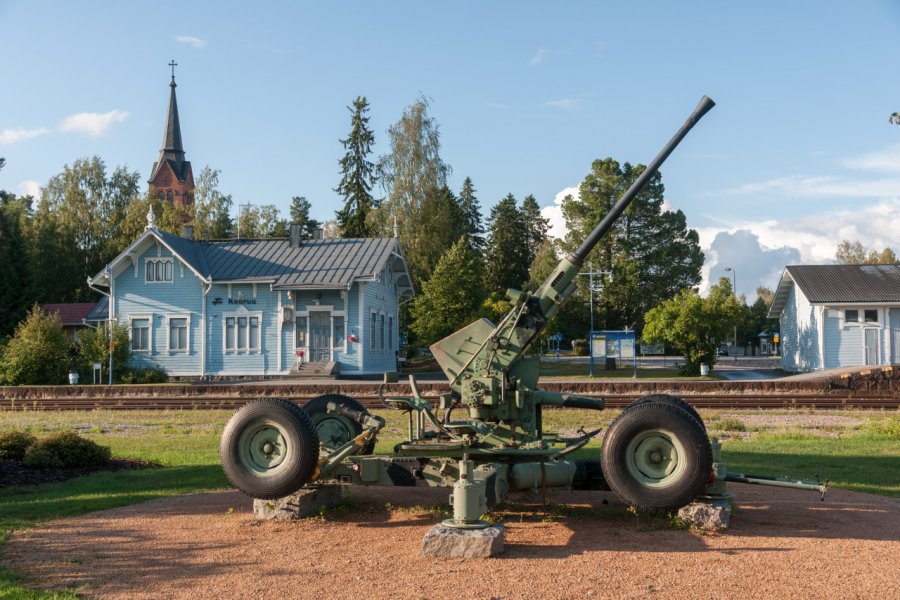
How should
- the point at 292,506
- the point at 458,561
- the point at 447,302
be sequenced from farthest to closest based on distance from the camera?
the point at 447,302, the point at 292,506, the point at 458,561

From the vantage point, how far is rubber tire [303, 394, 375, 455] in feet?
34.2

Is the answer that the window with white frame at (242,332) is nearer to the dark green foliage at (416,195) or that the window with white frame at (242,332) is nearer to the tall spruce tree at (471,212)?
the dark green foliage at (416,195)

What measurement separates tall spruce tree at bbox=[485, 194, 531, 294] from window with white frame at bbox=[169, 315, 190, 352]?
139 ft

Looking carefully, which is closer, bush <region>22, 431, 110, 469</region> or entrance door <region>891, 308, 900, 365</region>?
bush <region>22, 431, 110, 469</region>

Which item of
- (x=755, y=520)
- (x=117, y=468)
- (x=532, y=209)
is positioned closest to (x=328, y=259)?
(x=117, y=468)

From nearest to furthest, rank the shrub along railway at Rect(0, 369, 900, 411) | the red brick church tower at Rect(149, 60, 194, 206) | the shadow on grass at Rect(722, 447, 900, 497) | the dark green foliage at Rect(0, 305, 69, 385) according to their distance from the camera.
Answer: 1. the shadow on grass at Rect(722, 447, 900, 497)
2. the shrub along railway at Rect(0, 369, 900, 411)
3. the dark green foliage at Rect(0, 305, 69, 385)
4. the red brick church tower at Rect(149, 60, 194, 206)

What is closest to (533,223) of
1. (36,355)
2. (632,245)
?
(632,245)

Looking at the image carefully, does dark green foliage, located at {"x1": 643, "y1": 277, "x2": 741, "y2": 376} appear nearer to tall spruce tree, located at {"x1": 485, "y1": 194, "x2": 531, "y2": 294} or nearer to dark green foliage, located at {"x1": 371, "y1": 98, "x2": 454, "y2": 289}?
dark green foliage, located at {"x1": 371, "y1": 98, "x2": 454, "y2": 289}

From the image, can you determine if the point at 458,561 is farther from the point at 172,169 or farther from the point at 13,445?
the point at 172,169

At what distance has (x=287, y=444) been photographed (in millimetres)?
8945

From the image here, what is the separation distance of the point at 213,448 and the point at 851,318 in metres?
35.9

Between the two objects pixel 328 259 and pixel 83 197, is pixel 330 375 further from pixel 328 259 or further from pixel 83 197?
pixel 83 197

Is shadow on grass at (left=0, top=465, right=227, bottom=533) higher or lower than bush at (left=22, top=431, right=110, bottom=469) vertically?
lower

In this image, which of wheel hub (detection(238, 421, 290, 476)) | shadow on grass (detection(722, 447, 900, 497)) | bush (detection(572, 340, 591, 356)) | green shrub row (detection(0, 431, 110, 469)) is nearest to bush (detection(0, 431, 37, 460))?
green shrub row (detection(0, 431, 110, 469))
